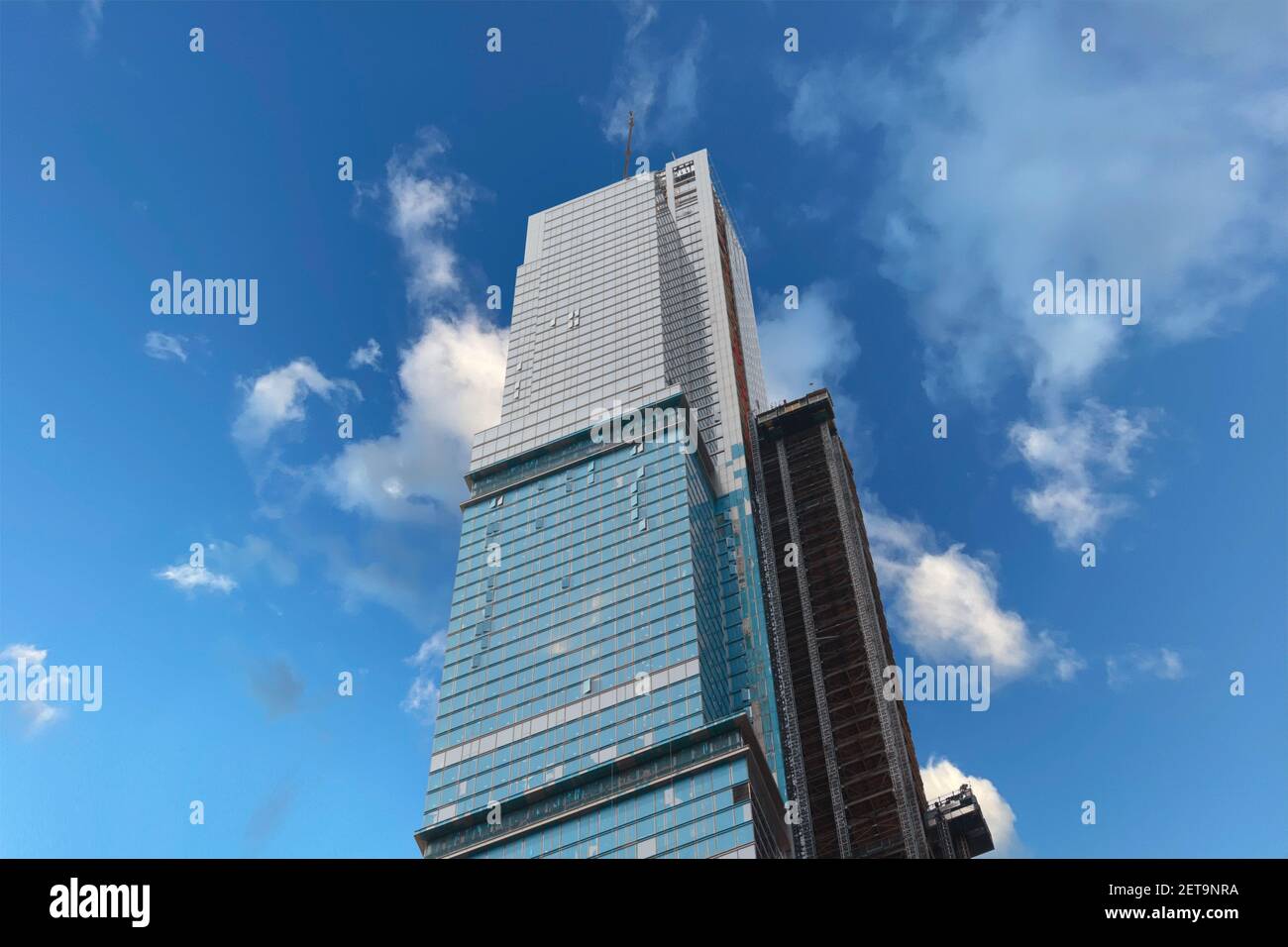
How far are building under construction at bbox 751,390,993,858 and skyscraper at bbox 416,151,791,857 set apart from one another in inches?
254

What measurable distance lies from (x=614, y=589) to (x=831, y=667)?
90.3 feet

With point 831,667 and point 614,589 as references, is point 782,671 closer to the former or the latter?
point 831,667

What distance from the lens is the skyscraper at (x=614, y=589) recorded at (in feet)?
318

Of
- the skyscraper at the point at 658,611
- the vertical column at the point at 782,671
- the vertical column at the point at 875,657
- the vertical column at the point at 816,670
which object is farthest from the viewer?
the vertical column at the point at 816,670

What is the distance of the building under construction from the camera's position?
365ft

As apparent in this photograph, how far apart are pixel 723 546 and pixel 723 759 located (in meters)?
35.6

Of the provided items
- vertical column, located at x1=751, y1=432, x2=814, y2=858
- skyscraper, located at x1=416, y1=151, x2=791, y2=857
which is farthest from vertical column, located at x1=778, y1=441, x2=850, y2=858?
skyscraper, located at x1=416, y1=151, x2=791, y2=857

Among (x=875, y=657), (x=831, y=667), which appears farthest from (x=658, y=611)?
(x=875, y=657)

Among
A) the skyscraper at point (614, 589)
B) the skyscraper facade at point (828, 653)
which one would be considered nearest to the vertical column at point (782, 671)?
the skyscraper facade at point (828, 653)

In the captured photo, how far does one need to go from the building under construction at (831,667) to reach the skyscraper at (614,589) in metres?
6.45

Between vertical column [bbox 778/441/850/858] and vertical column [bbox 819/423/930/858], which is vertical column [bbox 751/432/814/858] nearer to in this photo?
vertical column [bbox 778/441/850/858]

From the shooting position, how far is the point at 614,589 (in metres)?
113

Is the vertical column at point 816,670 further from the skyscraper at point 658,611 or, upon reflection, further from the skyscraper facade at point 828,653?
the skyscraper at point 658,611
